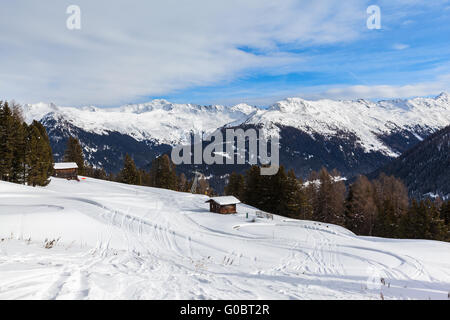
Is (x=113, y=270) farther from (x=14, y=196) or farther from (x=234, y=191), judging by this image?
(x=234, y=191)

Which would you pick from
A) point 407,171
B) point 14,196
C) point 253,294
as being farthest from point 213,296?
point 407,171

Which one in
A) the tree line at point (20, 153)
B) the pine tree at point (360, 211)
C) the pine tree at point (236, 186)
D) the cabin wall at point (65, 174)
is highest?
the tree line at point (20, 153)

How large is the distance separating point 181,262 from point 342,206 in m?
52.1

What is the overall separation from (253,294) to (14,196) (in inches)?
1259

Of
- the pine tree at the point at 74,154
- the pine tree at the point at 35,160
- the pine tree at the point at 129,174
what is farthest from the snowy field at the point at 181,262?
the pine tree at the point at 74,154

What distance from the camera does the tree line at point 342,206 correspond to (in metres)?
40.7

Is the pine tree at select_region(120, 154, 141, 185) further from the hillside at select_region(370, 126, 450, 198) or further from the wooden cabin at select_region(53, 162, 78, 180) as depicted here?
the hillside at select_region(370, 126, 450, 198)

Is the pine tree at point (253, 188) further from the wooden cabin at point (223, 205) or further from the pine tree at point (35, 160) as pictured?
the pine tree at point (35, 160)

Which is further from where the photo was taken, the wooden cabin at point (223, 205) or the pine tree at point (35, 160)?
the wooden cabin at point (223, 205)

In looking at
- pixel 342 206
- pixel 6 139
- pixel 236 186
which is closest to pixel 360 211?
A: pixel 342 206

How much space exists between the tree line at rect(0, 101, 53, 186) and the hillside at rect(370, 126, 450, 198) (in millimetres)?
173125

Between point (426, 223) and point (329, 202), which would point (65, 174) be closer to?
point (329, 202)

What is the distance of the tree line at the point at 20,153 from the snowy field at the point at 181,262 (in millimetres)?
10991

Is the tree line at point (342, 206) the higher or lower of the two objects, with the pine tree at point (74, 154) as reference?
lower
